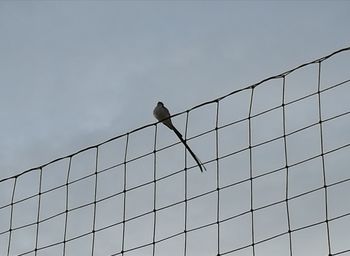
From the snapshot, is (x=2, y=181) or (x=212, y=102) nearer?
(x=212, y=102)

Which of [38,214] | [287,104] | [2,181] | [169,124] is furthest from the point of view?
[169,124]

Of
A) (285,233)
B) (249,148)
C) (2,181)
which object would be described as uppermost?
(2,181)

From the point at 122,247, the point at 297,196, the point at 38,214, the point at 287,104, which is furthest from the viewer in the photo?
the point at 38,214

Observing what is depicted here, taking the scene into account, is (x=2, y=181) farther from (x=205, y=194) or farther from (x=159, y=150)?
(x=205, y=194)

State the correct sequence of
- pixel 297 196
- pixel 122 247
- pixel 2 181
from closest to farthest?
pixel 297 196 < pixel 122 247 < pixel 2 181

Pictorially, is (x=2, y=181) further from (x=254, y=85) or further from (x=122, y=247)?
(x=254, y=85)

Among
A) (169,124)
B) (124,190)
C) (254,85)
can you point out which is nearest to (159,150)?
(124,190)

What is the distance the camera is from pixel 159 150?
4.31 metres

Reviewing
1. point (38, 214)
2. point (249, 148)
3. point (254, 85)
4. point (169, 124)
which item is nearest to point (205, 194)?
point (249, 148)

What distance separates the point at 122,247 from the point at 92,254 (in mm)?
154

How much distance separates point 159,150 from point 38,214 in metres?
0.70

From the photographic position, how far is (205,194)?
3934 millimetres

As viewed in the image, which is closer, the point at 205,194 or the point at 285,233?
the point at 285,233

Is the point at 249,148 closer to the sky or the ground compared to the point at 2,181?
closer to the ground
